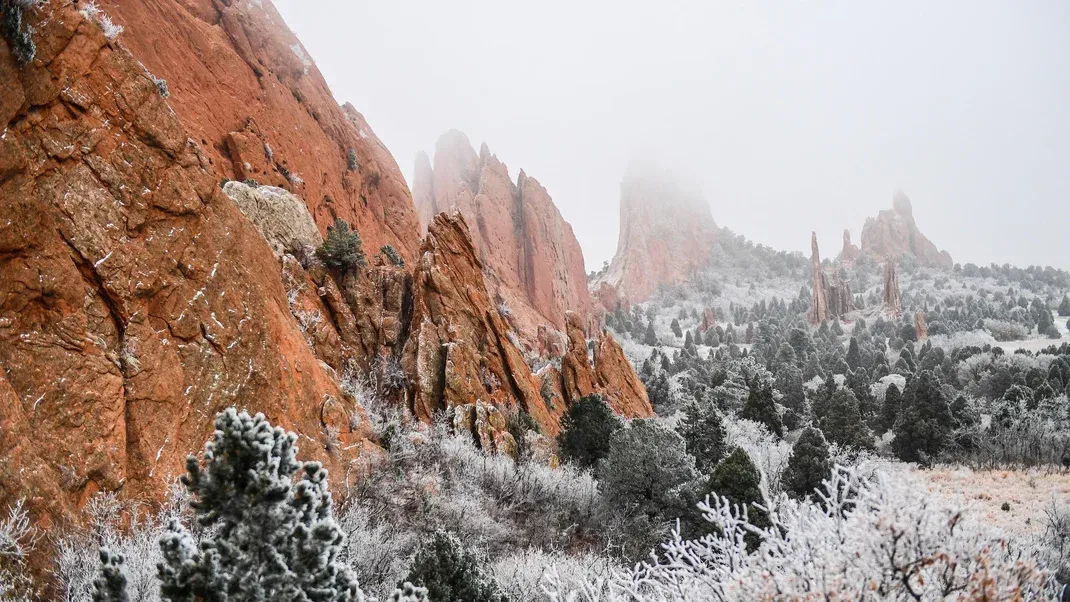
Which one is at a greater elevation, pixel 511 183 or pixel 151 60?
pixel 511 183

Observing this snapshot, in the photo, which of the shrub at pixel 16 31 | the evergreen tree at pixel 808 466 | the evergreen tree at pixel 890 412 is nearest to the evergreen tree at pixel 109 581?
the shrub at pixel 16 31

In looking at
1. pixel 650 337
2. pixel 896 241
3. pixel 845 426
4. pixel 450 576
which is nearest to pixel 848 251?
pixel 896 241

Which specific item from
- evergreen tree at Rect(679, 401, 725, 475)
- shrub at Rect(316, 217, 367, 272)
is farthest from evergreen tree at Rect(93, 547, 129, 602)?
evergreen tree at Rect(679, 401, 725, 475)

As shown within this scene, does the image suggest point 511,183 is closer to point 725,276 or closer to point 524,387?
point 524,387

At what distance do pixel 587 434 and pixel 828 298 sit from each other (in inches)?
3844

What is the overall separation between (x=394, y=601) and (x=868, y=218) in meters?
181

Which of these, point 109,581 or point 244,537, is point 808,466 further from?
point 109,581

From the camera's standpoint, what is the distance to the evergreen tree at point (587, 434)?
22.9 m

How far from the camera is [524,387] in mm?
24078

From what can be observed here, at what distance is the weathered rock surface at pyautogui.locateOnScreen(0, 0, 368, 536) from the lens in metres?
7.99

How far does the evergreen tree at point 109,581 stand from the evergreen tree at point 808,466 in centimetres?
1958

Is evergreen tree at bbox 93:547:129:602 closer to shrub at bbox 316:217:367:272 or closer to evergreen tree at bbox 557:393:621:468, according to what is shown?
shrub at bbox 316:217:367:272

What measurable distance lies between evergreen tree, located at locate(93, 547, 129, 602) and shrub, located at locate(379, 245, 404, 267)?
25.7m

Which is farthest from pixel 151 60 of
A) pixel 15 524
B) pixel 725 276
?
pixel 725 276
